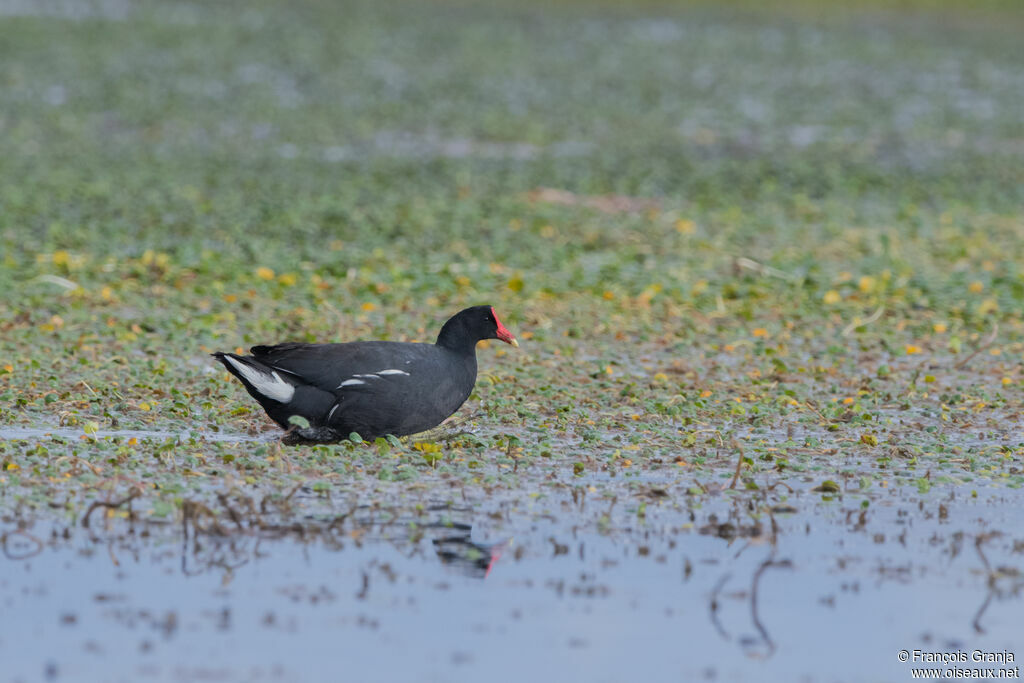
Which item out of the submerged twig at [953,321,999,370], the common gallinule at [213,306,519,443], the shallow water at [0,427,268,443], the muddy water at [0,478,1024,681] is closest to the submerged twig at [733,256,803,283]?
the submerged twig at [953,321,999,370]

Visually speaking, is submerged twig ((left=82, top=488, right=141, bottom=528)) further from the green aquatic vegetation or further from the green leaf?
the green leaf

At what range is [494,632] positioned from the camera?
6.75 meters

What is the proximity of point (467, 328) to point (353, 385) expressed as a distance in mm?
994

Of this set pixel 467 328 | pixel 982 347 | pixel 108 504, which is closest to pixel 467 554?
pixel 108 504

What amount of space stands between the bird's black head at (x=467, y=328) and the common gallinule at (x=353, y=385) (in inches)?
10.6

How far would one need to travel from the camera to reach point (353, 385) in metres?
9.66

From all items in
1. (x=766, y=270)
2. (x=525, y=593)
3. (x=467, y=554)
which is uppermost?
(x=766, y=270)

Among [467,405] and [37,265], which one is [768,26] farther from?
[467,405]

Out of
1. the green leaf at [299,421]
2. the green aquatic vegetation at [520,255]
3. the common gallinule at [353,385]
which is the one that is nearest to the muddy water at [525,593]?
the green aquatic vegetation at [520,255]

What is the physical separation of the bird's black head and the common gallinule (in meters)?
0.27

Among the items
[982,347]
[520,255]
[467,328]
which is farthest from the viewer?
[520,255]

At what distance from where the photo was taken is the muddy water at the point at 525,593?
21.0ft

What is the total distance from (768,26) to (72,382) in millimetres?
37719

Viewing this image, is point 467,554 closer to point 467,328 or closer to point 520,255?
point 467,328
